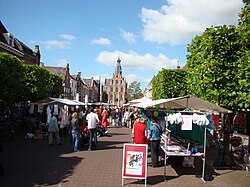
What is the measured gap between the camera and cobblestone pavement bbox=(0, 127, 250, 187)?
7374mm

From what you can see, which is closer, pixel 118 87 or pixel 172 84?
pixel 172 84

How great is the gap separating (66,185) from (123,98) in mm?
120761

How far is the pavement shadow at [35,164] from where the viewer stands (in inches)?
290

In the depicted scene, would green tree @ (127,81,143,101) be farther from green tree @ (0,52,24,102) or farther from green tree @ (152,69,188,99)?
green tree @ (0,52,24,102)

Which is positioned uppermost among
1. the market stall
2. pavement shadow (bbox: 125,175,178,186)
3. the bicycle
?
the market stall

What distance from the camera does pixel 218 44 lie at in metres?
10.5

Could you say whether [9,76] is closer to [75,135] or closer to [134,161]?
[75,135]


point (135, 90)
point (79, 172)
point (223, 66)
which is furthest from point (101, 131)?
point (135, 90)

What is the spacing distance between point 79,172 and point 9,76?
1279 centimetres

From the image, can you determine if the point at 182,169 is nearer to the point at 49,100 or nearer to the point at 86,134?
the point at 86,134

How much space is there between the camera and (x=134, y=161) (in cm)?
729

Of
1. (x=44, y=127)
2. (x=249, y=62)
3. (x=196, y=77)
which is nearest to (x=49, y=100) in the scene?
(x=44, y=127)

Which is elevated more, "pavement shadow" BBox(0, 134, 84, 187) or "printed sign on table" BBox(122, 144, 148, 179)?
"printed sign on table" BBox(122, 144, 148, 179)

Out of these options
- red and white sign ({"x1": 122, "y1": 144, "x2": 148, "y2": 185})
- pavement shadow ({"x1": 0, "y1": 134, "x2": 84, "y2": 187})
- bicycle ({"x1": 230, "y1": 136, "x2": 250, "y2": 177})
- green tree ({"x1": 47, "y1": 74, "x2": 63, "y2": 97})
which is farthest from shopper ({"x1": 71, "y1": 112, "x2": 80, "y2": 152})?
green tree ({"x1": 47, "y1": 74, "x2": 63, "y2": 97})
